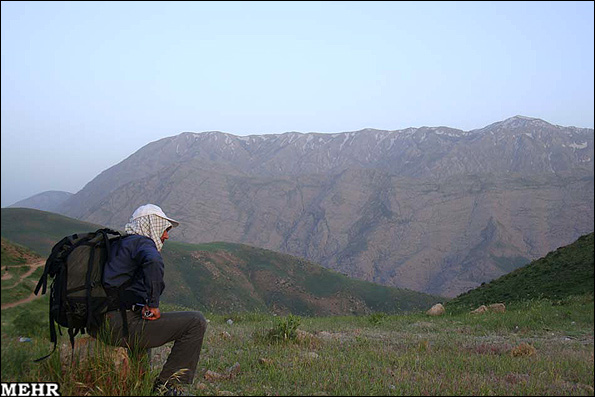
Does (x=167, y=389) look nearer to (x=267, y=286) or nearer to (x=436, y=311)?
(x=436, y=311)

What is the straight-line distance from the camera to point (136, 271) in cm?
441

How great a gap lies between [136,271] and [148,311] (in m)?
0.39

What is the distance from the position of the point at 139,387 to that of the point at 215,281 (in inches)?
2066

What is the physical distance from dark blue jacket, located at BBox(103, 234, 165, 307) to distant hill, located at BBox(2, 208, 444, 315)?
3974cm

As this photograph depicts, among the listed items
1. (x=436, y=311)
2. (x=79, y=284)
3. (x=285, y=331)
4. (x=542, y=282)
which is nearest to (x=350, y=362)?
(x=285, y=331)

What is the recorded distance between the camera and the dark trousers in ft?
14.7

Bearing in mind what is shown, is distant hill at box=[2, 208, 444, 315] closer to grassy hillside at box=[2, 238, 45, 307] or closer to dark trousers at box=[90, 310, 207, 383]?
grassy hillside at box=[2, 238, 45, 307]

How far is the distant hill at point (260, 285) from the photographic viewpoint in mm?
49344

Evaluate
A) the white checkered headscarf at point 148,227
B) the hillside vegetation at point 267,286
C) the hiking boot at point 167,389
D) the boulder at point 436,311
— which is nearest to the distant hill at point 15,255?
the white checkered headscarf at point 148,227

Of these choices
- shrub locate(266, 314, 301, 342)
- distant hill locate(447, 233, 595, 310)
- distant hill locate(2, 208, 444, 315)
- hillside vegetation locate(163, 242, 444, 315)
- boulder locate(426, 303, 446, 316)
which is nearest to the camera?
shrub locate(266, 314, 301, 342)

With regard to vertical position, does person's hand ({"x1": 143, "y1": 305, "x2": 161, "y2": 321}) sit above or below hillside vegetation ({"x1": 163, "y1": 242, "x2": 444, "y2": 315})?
above

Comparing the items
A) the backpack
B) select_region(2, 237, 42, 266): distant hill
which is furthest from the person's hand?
select_region(2, 237, 42, 266): distant hill

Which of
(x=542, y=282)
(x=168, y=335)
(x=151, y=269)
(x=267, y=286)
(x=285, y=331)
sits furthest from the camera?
(x=267, y=286)

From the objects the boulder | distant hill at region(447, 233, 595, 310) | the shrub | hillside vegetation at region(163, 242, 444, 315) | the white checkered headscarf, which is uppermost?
the white checkered headscarf
